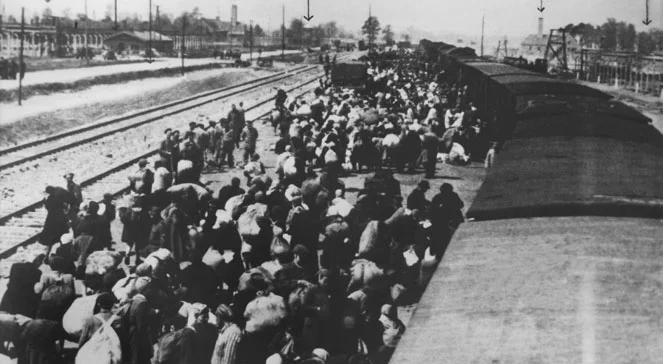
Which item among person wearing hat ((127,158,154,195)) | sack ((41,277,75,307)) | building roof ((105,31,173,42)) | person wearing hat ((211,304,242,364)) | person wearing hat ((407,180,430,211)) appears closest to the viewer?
person wearing hat ((211,304,242,364))

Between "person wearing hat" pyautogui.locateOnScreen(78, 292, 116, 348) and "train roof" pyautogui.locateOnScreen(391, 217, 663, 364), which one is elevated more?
"train roof" pyautogui.locateOnScreen(391, 217, 663, 364)

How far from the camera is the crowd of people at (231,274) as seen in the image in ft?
19.1

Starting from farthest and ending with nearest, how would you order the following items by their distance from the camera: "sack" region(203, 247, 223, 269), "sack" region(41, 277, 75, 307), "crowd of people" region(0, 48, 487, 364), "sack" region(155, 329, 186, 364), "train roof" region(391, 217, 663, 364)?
"sack" region(203, 247, 223, 269) → "sack" region(41, 277, 75, 307) → "crowd of people" region(0, 48, 487, 364) → "sack" region(155, 329, 186, 364) → "train roof" region(391, 217, 663, 364)

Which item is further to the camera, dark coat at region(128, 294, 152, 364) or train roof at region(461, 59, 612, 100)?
train roof at region(461, 59, 612, 100)

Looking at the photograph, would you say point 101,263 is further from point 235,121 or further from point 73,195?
point 235,121

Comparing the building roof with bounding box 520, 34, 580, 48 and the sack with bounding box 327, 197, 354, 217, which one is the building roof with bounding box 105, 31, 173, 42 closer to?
the building roof with bounding box 520, 34, 580, 48

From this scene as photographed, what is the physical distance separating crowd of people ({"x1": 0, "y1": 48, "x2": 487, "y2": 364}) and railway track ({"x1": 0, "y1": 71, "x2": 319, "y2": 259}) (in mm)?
1571

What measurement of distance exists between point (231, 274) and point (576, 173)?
3.70 metres

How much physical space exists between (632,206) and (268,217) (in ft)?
15.2

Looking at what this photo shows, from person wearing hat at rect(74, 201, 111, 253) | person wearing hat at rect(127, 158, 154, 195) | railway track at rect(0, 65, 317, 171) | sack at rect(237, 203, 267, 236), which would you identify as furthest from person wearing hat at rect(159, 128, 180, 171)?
sack at rect(237, 203, 267, 236)

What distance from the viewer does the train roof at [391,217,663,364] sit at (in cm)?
316

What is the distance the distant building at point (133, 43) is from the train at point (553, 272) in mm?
82696

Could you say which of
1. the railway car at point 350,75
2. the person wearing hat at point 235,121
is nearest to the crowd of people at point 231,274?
the person wearing hat at point 235,121

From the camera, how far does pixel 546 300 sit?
3617 millimetres
